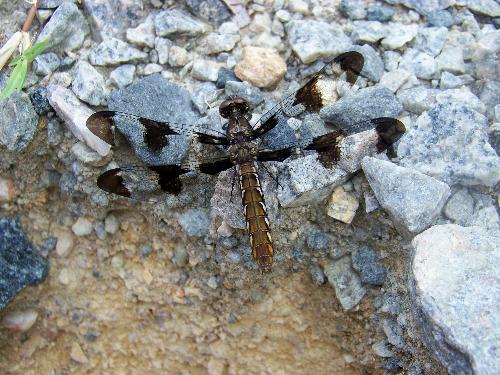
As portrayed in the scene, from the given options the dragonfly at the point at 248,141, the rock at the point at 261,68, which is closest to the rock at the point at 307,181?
the dragonfly at the point at 248,141

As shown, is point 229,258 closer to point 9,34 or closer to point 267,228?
point 267,228

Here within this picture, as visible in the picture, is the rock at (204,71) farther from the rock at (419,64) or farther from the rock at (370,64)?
the rock at (419,64)

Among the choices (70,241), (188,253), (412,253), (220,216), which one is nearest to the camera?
(412,253)

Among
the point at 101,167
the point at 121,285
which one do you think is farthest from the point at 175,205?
the point at 121,285

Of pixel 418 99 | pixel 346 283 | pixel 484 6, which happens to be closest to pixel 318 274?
pixel 346 283

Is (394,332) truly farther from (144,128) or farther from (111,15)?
(111,15)

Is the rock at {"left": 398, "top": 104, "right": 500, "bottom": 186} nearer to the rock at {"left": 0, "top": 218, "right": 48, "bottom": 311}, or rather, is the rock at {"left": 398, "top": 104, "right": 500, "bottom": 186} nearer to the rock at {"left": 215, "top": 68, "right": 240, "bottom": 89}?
the rock at {"left": 215, "top": 68, "right": 240, "bottom": 89}
